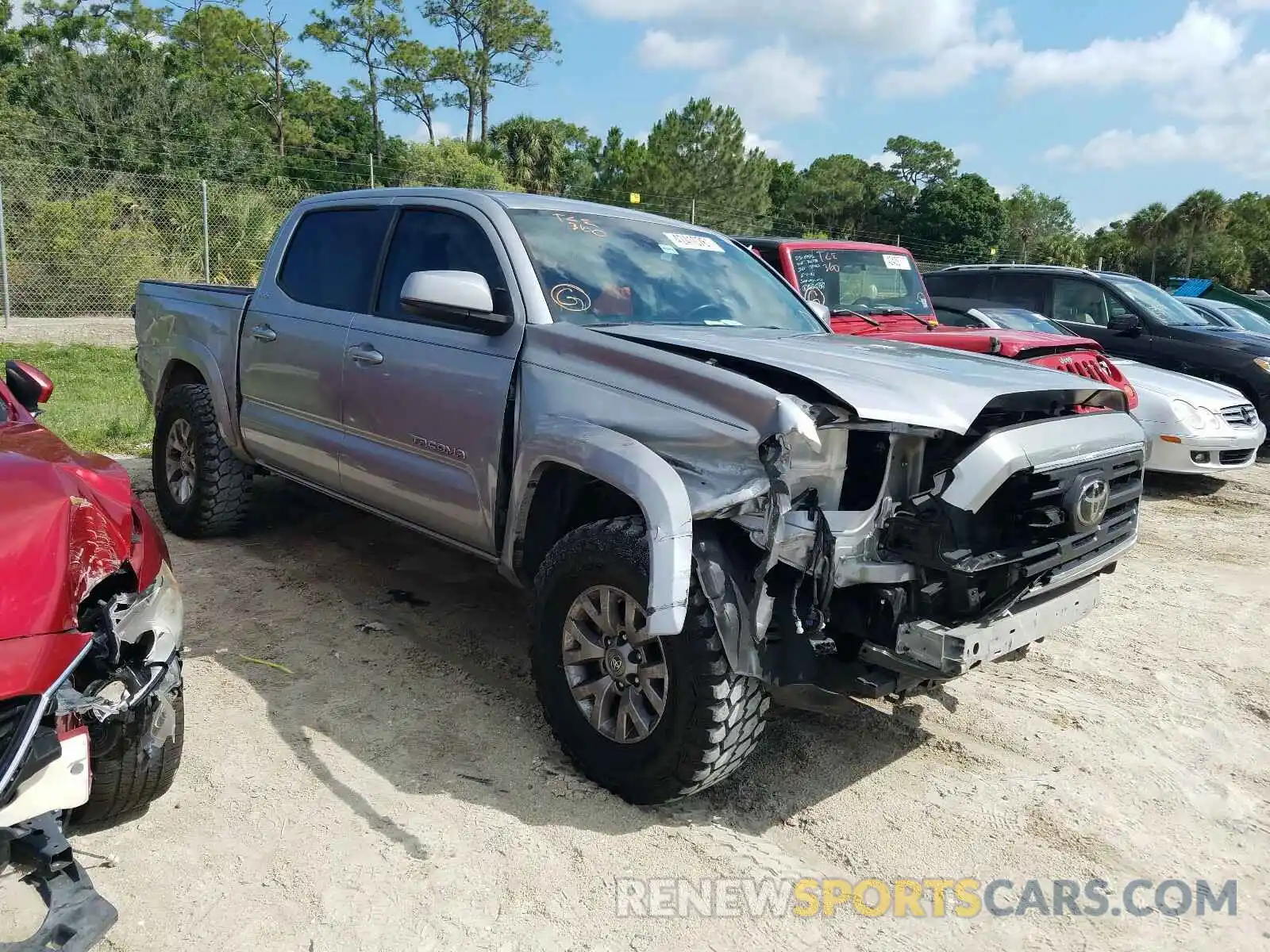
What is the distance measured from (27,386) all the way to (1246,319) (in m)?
13.7

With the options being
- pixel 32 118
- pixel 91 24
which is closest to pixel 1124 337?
pixel 32 118

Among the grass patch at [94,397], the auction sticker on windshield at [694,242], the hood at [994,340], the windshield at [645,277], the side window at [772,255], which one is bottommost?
the grass patch at [94,397]

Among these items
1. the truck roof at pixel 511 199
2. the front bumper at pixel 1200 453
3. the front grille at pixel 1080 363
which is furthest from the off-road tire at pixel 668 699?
the front bumper at pixel 1200 453

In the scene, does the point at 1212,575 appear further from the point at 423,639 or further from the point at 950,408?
the point at 423,639

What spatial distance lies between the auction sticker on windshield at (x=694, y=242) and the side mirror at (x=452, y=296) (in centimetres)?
109

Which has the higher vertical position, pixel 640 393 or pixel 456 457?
pixel 640 393

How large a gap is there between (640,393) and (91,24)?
4424cm

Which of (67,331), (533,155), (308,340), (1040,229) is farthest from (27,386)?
(1040,229)

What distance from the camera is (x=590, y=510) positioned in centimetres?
334

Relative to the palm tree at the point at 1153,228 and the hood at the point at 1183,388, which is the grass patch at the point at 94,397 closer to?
the hood at the point at 1183,388

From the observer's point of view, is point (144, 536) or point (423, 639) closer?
point (144, 536)

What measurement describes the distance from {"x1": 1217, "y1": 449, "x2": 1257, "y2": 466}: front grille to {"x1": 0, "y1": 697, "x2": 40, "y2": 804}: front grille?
27.2 ft

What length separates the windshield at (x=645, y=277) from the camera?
364 centimetres

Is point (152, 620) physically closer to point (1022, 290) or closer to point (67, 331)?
point (1022, 290)
